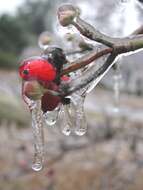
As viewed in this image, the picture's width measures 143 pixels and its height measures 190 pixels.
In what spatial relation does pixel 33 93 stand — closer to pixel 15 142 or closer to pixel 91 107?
pixel 15 142

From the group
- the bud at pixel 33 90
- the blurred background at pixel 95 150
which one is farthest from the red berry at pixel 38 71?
the blurred background at pixel 95 150

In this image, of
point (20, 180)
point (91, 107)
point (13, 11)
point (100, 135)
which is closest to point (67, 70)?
point (100, 135)

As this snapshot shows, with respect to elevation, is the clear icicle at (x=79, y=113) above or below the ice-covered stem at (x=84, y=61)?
below

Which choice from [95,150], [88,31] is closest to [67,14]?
[88,31]

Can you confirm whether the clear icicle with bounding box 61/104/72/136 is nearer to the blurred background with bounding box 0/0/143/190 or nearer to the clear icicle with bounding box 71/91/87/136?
the clear icicle with bounding box 71/91/87/136

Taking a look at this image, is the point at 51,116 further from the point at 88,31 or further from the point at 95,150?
the point at 95,150

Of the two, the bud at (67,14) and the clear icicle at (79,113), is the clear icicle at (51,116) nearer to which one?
the clear icicle at (79,113)
